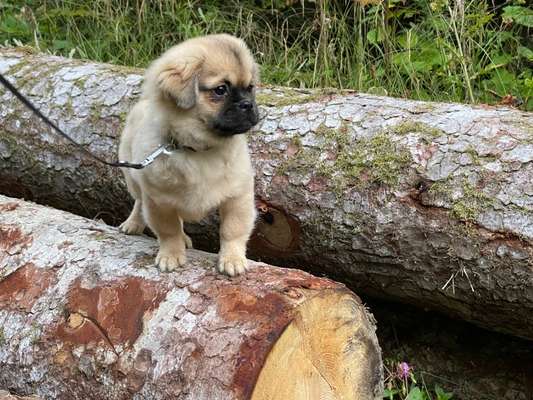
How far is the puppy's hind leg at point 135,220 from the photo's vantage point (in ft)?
11.5

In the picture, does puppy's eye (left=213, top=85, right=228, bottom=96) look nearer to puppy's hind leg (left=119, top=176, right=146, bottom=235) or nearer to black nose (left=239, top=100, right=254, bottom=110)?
black nose (left=239, top=100, right=254, bottom=110)

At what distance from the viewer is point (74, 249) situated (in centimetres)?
305

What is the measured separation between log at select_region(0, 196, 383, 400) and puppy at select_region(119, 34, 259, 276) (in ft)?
0.43

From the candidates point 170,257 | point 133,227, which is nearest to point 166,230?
point 170,257

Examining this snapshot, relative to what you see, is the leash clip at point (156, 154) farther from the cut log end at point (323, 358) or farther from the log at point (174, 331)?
the cut log end at point (323, 358)

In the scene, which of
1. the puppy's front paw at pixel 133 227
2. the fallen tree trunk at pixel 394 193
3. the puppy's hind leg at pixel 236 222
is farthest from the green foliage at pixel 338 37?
the puppy's front paw at pixel 133 227

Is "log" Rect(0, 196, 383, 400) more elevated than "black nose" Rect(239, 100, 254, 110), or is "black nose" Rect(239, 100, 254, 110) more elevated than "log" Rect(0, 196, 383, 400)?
"black nose" Rect(239, 100, 254, 110)

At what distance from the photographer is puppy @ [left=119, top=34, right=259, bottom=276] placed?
277 centimetres

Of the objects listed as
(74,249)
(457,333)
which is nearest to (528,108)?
(457,333)

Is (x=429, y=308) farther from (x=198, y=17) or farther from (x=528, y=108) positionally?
(x=198, y=17)

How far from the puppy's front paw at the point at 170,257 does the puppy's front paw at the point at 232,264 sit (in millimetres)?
156

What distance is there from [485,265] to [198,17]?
4141 millimetres

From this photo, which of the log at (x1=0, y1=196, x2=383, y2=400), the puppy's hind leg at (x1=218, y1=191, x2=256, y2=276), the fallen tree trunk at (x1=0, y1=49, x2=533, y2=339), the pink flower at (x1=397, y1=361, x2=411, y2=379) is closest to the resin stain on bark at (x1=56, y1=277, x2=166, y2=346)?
the log at (x1=0, y1=196, x2=383, y2=400)

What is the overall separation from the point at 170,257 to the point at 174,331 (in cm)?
38
